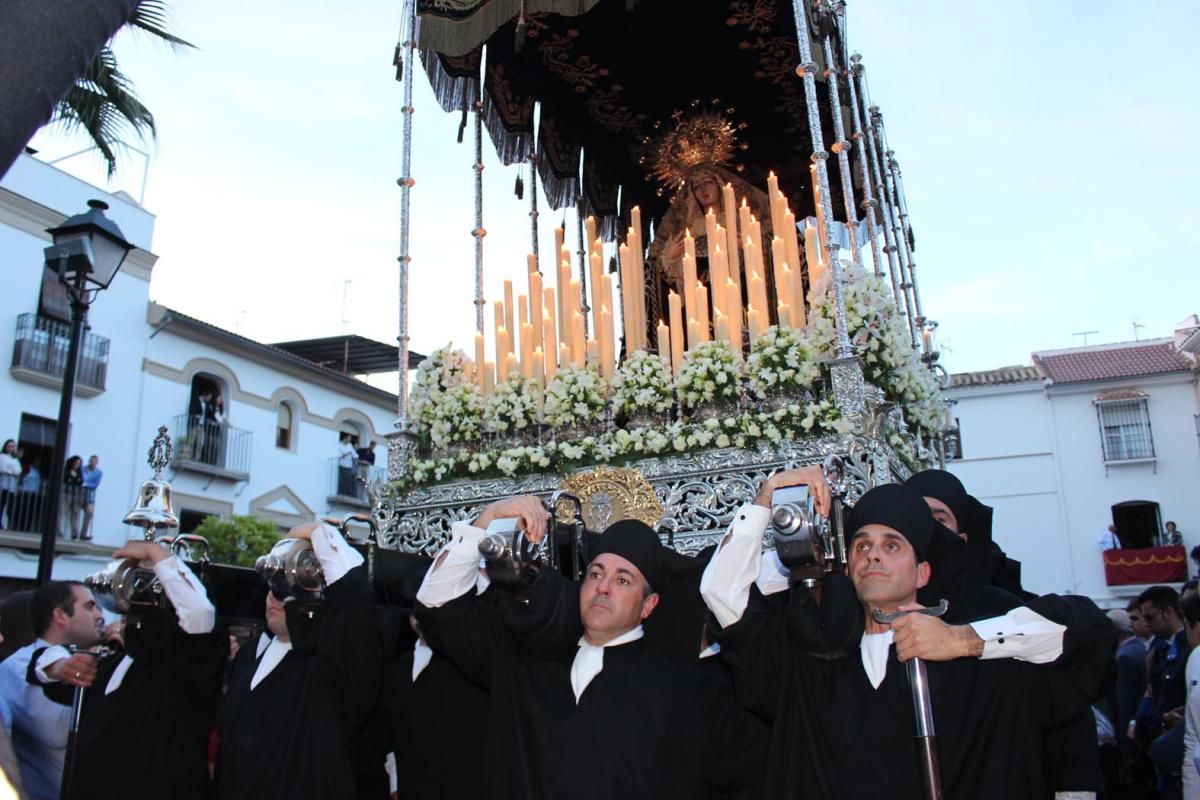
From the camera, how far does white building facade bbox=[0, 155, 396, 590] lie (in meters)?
17.5

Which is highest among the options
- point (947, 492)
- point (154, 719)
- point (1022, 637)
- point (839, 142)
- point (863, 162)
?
point (863, 162)

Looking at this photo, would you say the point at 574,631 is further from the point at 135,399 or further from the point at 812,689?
the point at 135,399

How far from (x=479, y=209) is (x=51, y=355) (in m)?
14.1

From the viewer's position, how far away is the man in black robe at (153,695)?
4.58 m

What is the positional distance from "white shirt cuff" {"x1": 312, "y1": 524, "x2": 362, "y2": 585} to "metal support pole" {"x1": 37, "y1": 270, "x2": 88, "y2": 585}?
2.32m

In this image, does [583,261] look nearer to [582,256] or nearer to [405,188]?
[582,256]

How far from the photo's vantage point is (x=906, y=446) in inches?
214

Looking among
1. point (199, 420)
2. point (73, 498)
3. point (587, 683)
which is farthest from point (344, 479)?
point (587, 683)

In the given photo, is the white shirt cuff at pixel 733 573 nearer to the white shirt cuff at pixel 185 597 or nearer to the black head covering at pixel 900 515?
the black head covering at pixel 900 515

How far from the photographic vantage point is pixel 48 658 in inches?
193

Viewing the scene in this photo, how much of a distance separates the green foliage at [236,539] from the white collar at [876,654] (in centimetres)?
1632

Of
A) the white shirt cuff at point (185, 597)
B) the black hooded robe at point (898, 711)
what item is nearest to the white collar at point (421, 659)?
the white shirt cuff at point (185, 597)

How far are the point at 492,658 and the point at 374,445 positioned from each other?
21908 millimetres

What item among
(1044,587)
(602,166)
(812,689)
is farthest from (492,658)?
(1044,587)
